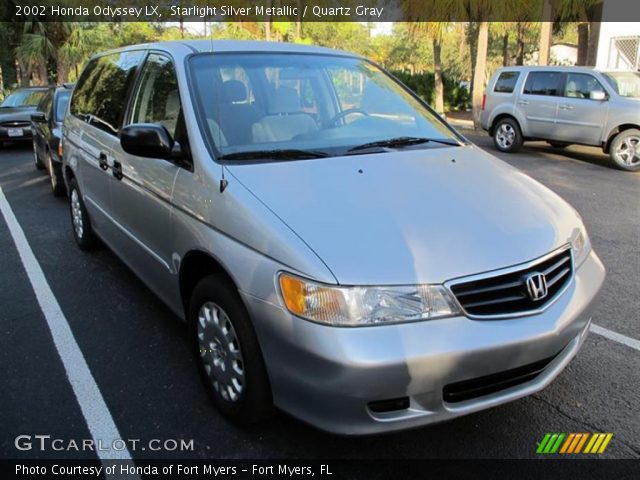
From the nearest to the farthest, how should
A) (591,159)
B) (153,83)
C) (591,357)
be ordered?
(591,357)
(153,83)
(591,159)

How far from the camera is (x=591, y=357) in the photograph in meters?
3.42

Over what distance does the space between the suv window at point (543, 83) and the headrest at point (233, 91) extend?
31.5ft

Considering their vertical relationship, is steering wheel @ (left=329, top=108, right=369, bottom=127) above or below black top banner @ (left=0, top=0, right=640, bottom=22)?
below

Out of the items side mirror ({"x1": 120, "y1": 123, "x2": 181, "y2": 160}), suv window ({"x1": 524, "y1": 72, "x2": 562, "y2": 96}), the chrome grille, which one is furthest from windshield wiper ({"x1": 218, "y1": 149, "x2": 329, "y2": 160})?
suv window ({"x1": 524, "y1": 72, "x2": 562, "y2": 96})

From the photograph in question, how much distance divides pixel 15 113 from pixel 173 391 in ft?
42.0

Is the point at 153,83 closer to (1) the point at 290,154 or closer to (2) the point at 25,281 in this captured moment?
(1) the point at 290,154

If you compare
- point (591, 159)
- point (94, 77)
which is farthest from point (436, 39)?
point (94, 77)

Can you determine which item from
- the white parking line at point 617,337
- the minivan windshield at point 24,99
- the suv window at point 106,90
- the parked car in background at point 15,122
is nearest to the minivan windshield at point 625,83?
the white parking line at point 617,337

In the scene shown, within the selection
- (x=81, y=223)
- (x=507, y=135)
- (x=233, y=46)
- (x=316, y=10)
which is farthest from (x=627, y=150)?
(x=316, y=10)

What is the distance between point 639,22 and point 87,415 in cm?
1670

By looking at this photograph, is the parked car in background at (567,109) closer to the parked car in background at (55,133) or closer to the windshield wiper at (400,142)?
the windshield wiper at (400,142)

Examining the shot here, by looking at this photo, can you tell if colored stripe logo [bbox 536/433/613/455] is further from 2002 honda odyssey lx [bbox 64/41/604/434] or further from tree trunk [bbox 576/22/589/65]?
tree trunk [bbox 576/22/589/65]

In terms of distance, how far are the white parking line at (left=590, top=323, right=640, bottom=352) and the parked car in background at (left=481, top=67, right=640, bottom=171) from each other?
24.1ft

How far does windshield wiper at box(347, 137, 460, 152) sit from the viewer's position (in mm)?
3205
